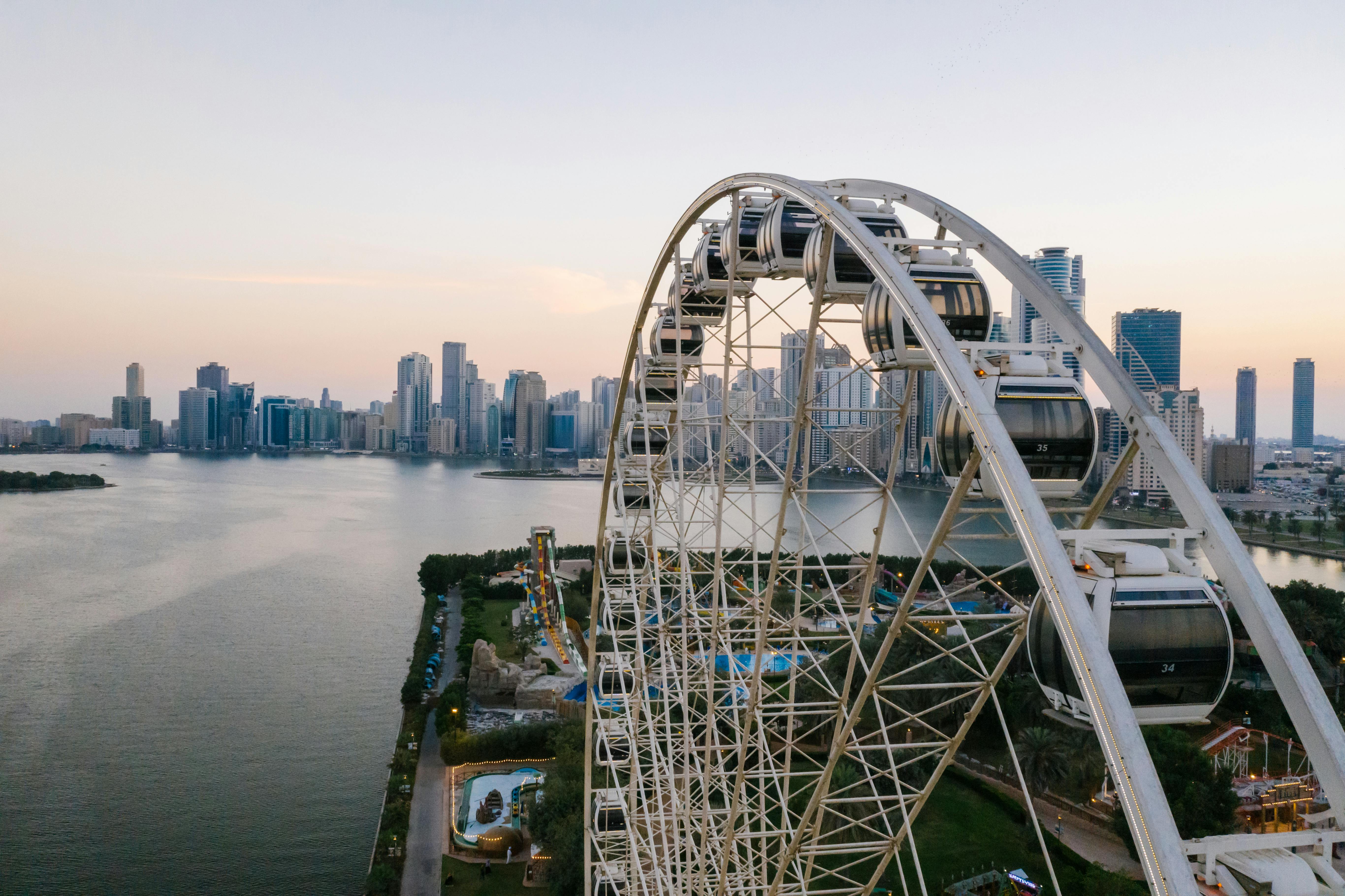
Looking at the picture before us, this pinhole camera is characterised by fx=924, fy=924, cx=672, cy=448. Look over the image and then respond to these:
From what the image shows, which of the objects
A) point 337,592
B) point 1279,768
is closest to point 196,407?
point 337,592

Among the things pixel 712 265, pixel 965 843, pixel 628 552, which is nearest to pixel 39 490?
pixel 965 843

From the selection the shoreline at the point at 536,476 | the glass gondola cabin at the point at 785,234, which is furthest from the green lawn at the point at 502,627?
the shoreline at the point at 536,476

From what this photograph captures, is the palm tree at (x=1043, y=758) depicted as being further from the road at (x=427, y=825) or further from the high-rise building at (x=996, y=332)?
the road at (x=427, y=825)

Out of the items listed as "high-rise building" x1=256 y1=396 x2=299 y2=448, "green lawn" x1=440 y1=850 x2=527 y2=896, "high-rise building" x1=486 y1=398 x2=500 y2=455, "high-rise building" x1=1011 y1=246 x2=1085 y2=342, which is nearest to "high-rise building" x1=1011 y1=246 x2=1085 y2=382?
"high-rise building" x1=1011 y1=246 x2=1085 y2=342

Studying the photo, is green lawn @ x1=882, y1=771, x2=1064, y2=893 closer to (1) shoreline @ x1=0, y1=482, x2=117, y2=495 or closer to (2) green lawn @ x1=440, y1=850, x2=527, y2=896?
(2) green lawn @ x1=440, y1=850, x2=527, y2=896

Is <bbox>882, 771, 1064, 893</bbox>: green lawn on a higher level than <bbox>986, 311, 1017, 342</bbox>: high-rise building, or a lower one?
lower

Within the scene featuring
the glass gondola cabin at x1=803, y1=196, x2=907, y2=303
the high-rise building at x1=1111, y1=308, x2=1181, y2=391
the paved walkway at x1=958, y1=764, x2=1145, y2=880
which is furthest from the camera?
A: the high-rise building at x1=1111, y1=308, x2=1181, y2=391

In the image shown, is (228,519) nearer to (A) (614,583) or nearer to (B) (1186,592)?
(A) (614,583)
